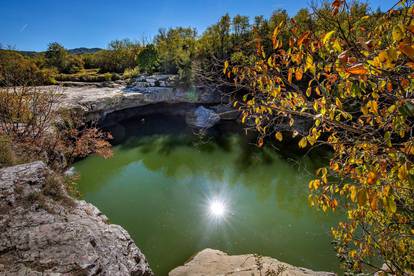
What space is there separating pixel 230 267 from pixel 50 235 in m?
2.82

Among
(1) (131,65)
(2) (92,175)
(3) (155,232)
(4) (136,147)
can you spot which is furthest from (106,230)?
(1) (131,65)

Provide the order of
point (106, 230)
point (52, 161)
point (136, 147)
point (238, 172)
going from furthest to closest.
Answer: point (136, 147) < point (238, 172) < point (52, 161) < point (106, 230)

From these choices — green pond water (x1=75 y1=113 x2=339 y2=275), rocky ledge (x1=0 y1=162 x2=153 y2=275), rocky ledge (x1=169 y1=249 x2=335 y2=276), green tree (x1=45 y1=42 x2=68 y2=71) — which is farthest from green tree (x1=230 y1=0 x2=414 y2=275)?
green tree (x1=45 y1=42 x2=68 y2=71)

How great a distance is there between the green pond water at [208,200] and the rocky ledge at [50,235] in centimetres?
174

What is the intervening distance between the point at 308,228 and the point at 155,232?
3.74m

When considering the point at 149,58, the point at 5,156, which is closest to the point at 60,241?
the point at 5,156

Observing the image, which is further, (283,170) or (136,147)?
(136,147)

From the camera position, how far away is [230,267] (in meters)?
3.77

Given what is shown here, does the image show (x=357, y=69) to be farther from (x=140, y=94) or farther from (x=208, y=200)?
(x=140, y=94)

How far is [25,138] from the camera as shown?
17.7ft

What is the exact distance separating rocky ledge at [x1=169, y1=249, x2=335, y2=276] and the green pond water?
57 centimetres

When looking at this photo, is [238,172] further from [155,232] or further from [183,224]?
[155,232]

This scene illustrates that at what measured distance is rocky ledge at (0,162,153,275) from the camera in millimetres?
2193

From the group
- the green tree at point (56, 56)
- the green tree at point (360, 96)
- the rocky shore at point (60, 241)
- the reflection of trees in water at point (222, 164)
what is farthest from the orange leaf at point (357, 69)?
the green tree at point (56, 56)
